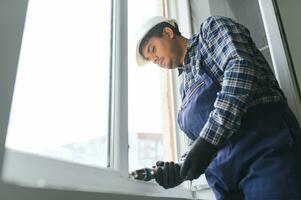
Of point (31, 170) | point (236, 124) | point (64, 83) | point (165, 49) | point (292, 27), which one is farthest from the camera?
point (292, 27)

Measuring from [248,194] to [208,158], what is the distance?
146mm

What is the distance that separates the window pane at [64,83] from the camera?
756 mm

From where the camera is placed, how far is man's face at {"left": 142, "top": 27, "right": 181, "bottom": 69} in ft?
3.73

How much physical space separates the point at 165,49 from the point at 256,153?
0.54 meters

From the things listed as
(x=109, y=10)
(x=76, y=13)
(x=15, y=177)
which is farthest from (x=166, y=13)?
(x=15, y=177)

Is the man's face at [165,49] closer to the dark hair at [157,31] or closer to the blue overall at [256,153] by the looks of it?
the dark hair at [157,31]

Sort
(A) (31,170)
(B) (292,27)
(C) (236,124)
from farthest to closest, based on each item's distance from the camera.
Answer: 1. (B) (292,27)
2. (C) (236,124)
3. (A) (31,170)

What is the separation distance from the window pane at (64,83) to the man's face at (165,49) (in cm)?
18

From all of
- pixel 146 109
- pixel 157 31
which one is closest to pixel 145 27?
pixel 157 31

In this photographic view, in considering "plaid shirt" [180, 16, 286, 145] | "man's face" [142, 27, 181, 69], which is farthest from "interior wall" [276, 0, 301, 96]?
"man's face" [142, 27, 181, 69]

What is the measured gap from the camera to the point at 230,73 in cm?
80

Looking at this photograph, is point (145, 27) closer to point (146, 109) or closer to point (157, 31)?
point (157, 31)

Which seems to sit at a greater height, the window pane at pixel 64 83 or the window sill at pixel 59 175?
the window pane at pixel 64 83

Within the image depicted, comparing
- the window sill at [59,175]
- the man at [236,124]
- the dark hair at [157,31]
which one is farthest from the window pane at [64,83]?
the man at [236,124]
